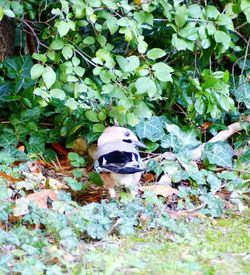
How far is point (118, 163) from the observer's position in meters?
3.05

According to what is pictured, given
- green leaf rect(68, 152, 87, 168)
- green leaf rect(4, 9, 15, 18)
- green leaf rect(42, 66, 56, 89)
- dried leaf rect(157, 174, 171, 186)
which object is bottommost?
dried leaf rect(157, 174, 171, 186)

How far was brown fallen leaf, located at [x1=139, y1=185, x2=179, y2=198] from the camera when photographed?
3.26 m

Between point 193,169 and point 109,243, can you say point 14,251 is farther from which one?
point 193,169

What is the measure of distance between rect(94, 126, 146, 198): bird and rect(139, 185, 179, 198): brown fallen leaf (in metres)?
0.08

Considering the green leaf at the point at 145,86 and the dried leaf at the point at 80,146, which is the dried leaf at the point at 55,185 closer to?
the dried leaf at the point at 80,146

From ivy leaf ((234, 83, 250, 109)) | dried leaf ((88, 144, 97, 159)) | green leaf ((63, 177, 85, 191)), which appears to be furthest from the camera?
ivy leaf ((234, 83, 250, 109))

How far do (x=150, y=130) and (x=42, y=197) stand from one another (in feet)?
3.54

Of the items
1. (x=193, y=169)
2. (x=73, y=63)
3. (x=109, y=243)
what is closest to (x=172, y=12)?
(x=73, y=63)

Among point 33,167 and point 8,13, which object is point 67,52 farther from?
point 33,167

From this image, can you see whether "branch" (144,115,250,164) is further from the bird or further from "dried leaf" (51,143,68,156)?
"dried leaf" (51,143,68,156)

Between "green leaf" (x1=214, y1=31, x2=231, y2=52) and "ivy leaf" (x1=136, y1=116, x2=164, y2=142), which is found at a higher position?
"green leaf" (x1=214, y1=31, x2=231, y2=52)

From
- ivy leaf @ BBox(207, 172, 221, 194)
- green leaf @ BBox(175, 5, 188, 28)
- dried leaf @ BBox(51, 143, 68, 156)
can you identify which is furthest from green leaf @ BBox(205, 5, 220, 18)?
dried leaf @ BBox(51, 143, 68, 156)

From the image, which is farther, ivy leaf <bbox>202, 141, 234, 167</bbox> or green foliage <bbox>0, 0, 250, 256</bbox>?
ivy leaf <bbox>202, 141, 234, 167</bbox>

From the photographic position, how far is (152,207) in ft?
9.68
